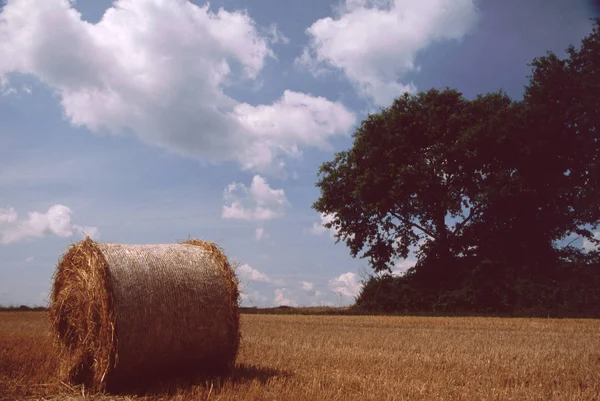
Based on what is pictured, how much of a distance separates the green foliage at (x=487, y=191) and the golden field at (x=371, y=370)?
14.0 metres

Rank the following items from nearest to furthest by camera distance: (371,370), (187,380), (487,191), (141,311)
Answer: (141,311) → (187,380) → (371,370) → (487,191)

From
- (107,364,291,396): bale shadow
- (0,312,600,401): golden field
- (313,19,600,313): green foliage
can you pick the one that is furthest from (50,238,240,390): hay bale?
(313,19,600,313): green foliage

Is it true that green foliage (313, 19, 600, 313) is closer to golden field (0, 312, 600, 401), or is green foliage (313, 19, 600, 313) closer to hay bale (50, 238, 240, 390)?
golden field (0, 312, 600, 401)

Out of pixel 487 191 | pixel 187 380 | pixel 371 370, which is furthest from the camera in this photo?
pixel 487 191

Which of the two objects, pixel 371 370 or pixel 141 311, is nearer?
pixel 141 311

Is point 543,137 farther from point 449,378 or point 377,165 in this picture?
point 449,378

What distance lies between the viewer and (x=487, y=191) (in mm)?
Answer: 25859

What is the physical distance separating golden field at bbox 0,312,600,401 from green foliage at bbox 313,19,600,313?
14.0m

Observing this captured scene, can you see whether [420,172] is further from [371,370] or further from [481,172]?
[371,370]

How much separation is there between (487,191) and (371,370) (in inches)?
778

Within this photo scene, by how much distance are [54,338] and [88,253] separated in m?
1.58

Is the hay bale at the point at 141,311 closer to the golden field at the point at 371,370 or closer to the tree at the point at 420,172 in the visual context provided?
the golden field at the point at 371,370

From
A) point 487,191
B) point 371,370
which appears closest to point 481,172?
point 487,191

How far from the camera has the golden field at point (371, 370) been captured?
6473mm
